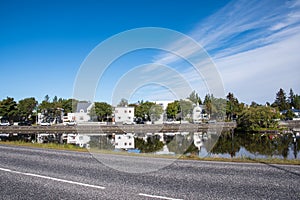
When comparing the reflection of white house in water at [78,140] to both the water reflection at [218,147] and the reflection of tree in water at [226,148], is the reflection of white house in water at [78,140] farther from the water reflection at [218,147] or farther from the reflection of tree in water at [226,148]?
the reflection of tree in water at [226,148]

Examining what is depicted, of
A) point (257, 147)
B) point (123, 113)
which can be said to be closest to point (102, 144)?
point (257, 147)

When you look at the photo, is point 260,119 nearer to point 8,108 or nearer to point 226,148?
point 226,148

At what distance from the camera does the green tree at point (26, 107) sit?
297ft

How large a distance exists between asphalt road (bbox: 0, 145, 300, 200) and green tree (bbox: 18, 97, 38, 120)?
299ft

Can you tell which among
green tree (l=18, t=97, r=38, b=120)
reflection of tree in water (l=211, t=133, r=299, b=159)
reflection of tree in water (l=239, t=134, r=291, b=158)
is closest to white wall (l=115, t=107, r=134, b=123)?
reflection of tree in water (l=211, t=133, r=299, b=159)

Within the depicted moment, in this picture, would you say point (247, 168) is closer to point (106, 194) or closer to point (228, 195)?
point (228, 195)

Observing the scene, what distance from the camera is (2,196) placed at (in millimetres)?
5863

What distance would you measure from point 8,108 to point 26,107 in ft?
32.2

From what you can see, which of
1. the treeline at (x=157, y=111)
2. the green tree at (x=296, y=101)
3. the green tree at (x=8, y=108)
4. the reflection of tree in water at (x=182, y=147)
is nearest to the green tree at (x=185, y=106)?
the treeline at (x=157, y=111)

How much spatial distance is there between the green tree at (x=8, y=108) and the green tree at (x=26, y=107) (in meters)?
5.32

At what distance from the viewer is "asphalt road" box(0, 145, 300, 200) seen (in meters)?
5.81

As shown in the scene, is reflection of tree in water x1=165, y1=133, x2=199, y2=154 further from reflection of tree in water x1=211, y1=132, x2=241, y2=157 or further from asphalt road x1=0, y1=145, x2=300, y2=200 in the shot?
asphalt road x1=0, y1=145, x2=300, y2=200

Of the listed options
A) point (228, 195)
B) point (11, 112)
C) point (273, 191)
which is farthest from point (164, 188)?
point (11, 112)

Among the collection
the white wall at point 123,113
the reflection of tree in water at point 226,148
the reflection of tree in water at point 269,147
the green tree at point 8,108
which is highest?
the green tree at point 8,108
